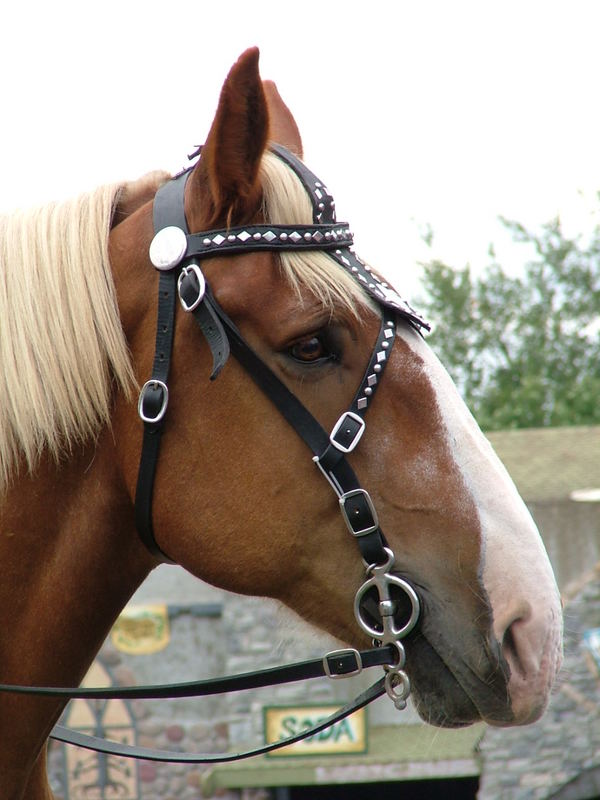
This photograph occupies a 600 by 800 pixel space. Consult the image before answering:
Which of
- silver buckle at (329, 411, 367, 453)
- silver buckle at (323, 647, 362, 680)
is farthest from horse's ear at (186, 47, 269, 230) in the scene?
silver buckle at (323, 647, 362, 680)

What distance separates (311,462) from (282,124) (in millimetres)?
1089

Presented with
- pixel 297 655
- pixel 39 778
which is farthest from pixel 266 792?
pixel 39 778

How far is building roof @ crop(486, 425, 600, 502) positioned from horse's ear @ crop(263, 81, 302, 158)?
13.3 m


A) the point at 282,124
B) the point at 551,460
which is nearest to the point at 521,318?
the point at 551,460

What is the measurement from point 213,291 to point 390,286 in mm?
438

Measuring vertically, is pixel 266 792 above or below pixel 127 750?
Result: below

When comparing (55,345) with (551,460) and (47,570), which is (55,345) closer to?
(47,570)

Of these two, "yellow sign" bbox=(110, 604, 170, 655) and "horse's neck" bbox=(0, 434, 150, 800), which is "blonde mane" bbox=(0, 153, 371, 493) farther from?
"yellow sign" bbox=(110, 604, 170, 655)

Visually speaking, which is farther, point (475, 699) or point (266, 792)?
point (266, 792)

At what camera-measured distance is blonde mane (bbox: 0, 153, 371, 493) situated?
204cm

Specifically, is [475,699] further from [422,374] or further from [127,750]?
[127,750]

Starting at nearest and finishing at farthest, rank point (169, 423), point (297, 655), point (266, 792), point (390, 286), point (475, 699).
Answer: point (475, 699)
point (169, 423)
point (390, 286)
point (297, 655)
point (266, 792)

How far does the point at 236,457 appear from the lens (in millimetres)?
2020

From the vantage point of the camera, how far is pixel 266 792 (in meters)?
13.6
